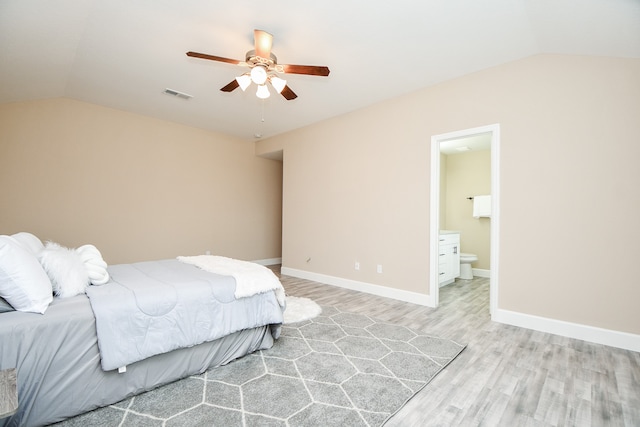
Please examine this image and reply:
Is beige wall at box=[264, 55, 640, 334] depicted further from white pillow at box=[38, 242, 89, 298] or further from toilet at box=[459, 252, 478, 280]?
white pillow at box=[38, 242, 89, 298]

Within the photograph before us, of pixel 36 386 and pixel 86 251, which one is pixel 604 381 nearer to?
pixel 36 386

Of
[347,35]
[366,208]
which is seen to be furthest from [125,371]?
[366,208]

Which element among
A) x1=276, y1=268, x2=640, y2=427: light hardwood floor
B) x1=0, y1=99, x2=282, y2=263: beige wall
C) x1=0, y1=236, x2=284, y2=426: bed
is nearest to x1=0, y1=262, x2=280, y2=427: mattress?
x1=0, y1=236, x2=284, y2=426: bed

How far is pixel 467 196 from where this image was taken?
6105 millimetres

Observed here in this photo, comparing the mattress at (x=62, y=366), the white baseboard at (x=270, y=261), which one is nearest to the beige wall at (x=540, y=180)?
the white baseboard at (x=270, y=261)

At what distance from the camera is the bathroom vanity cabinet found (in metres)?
4.57

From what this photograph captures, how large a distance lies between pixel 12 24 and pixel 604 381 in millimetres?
5248

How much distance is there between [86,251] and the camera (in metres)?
2.28

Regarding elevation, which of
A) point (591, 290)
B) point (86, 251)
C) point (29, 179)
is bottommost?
point (591, 290)

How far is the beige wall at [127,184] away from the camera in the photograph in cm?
401

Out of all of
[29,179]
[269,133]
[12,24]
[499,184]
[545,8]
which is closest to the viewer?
[545,8]

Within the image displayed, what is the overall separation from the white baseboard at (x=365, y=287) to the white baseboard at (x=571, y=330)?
89 centimetres

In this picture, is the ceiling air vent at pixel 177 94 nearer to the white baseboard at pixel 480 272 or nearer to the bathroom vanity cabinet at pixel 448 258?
the bathroom vanity cabinet at pixel 448 258

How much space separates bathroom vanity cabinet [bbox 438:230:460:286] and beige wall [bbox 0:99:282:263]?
383 cm
